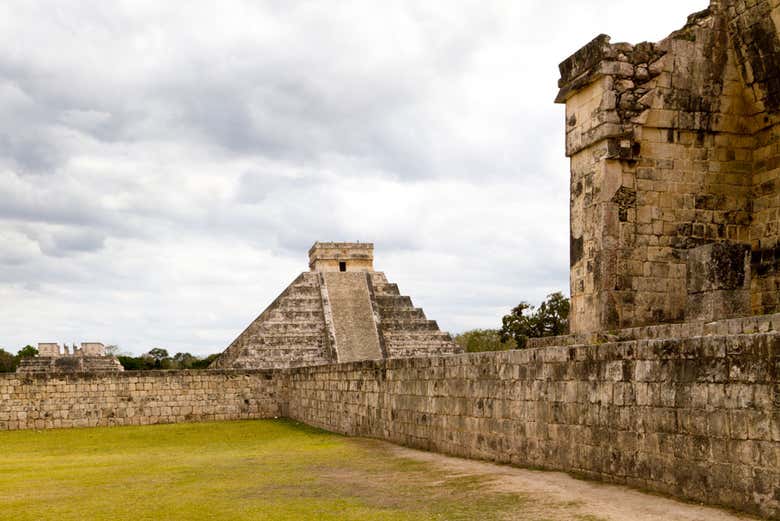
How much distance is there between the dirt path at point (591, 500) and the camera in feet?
17.4

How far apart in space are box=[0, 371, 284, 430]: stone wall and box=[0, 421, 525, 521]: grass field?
4094 mm

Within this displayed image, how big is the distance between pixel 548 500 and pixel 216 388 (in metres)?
14.8

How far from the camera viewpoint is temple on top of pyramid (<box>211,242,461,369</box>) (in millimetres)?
26781

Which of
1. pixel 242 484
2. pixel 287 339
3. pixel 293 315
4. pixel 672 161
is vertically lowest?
pixel 242 484

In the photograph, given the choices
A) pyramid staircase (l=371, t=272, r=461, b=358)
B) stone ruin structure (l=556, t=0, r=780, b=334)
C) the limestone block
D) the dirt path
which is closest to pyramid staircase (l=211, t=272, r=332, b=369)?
pyramid staircase (l=371, t=272, r=461, b=358)

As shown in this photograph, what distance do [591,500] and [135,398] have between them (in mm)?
15069

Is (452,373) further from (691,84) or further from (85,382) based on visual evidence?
(85,382)

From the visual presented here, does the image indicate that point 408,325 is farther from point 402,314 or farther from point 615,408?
point 615,408

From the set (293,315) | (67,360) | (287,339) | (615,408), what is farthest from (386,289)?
(615,408)

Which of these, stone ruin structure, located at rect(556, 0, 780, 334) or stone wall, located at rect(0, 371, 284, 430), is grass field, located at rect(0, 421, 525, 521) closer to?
stone ruin structure, located at rect(556, 0, 780, 334)

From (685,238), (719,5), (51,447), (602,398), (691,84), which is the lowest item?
(51,447)

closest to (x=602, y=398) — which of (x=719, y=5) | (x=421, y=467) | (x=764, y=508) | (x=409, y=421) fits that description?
(x=764, y=508)

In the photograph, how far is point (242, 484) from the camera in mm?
8352

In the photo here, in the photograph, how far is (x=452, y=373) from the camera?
33.2 ft
